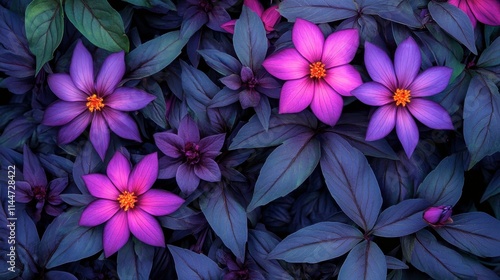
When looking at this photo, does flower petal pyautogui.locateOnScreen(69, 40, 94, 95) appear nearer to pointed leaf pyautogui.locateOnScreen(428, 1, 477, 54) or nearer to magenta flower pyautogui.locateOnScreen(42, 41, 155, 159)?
magenta flower pyautogui.locateOnScreen(42, 41, 155, 159)

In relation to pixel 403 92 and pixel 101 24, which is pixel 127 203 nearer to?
pixel 101 24

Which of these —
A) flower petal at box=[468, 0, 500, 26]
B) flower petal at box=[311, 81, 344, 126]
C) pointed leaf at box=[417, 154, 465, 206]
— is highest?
flower petal at box=[468, 0, 500, 26]

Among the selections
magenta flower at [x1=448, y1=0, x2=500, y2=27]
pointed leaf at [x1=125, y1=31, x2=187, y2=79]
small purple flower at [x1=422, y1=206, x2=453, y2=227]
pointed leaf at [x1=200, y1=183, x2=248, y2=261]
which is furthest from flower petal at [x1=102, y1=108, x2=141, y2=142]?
magenta flower at [x1=448, y1=0, x2=500, y2=27]

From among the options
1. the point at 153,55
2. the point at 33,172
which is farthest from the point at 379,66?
the point at 33,172

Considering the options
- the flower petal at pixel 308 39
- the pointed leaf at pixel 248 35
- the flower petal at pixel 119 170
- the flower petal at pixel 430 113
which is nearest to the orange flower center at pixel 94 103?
the flower petal at pixel 119 170

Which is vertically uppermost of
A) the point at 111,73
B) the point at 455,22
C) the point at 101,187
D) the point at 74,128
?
the point at 455,22

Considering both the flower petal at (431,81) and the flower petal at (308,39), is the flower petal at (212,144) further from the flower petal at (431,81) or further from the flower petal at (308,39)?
the flower petal at (431,81)
